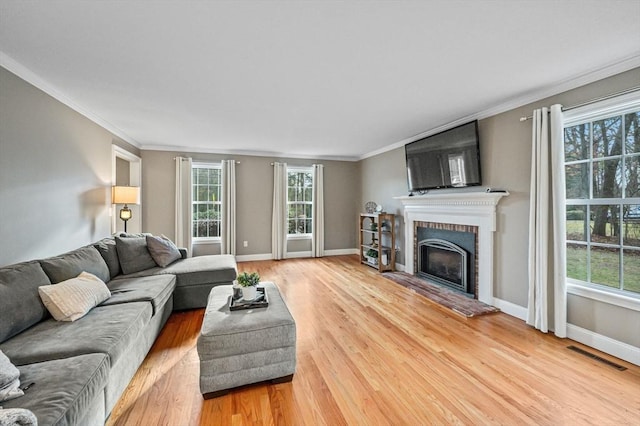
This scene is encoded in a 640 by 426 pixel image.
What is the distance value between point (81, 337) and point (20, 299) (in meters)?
0.53

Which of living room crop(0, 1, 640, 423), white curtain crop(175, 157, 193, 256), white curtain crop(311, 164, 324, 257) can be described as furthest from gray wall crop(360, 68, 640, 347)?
white curtain crop(175, 157, 193, 256)

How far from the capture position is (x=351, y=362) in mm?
2189

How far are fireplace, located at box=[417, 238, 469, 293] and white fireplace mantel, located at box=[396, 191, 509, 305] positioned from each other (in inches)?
12.2

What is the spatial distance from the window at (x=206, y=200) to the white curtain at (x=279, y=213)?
120cm

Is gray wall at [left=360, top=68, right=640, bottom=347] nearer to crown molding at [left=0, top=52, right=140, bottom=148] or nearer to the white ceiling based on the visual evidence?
the white ceiling

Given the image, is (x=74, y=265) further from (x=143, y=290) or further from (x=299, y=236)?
(x=299, y=236)

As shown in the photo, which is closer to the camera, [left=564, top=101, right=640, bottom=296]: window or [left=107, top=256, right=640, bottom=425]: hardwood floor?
[left=107, top=256, right=640, bottom=425]: hardwood floor

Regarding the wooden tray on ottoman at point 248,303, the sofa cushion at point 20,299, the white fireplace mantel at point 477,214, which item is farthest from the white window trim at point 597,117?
the sofa cushion at point 20,299

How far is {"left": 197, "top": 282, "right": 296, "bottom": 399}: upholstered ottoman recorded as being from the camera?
1.76 meters

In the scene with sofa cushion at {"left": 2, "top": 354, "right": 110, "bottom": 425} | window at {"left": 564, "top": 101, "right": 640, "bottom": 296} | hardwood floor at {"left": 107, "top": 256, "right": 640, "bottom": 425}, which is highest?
window at {"left": 564, "top": 101, "right": 640, "bottom": 296}

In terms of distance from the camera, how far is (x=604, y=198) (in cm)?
244

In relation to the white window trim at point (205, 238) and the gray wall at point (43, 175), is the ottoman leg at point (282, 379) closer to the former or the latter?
the gray wall at point (43, 175)

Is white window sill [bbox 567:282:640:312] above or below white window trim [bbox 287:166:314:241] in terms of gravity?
below

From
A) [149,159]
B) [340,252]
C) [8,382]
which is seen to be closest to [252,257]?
[340,252]
